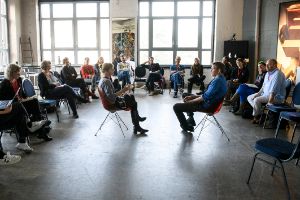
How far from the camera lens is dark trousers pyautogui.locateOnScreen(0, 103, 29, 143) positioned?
4.14 m

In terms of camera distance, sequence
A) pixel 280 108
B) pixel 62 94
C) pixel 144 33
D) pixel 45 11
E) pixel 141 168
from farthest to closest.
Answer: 1. pixel 45 11
2. pixel 144 33
3. pixel 62 94
4. pixel 280 108
5. pixel 141 168

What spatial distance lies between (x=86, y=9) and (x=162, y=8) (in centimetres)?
281

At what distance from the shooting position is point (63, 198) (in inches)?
121

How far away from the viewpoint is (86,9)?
12.2m

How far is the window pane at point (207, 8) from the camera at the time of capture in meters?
11.8

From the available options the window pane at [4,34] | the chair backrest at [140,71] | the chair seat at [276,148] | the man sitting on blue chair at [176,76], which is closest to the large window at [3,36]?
the window pane at [4,34]

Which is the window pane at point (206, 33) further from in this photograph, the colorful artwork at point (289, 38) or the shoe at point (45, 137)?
the shoe at point (45, 137)

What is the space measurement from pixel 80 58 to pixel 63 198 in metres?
10.0

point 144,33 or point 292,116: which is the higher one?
point 144,33

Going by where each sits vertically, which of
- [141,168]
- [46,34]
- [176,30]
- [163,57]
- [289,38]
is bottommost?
[141,168]

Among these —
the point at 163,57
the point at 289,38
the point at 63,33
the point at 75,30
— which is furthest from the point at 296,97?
the point at 63,33

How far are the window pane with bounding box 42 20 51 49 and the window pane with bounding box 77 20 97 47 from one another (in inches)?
44.8

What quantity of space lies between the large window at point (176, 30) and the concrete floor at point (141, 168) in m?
6.59

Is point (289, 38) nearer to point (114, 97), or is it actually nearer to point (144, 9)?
point (114, 97)
